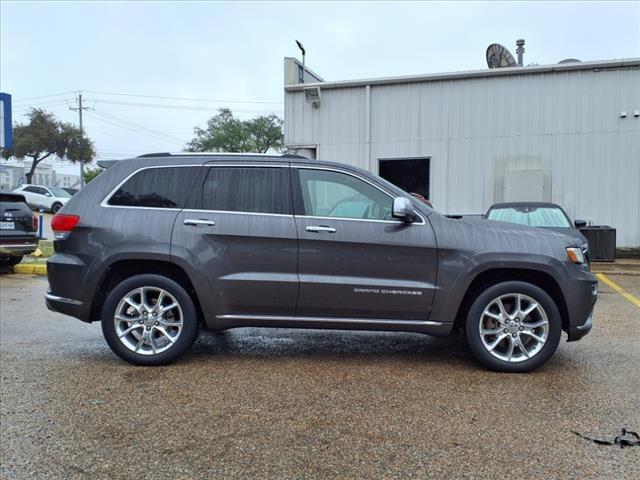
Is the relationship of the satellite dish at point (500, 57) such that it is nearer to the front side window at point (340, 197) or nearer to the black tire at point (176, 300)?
the front side window at point (340, 197)

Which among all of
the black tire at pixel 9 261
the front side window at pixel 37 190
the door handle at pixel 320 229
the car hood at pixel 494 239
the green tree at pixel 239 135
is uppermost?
the green tree at pixel 239 135

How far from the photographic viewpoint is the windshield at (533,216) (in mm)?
9102

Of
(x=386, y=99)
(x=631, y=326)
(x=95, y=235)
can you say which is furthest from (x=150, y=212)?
(x=386, y=99)

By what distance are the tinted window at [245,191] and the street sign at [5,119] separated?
36.6ft

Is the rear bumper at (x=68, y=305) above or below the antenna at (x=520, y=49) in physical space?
below

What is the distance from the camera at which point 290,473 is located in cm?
284

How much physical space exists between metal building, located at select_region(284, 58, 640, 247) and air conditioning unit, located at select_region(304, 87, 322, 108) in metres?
0.03

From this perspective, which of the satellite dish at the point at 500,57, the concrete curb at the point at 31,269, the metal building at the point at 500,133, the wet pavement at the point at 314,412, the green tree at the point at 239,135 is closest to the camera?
the wet pavement at the point at 314,412

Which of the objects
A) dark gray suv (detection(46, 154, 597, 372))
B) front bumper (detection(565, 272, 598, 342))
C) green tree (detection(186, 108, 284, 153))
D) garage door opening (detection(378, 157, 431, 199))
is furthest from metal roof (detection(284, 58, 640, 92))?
green tree (detection(186, 108, 284, 153))

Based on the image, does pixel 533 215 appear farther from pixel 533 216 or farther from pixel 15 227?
pixel 15 227

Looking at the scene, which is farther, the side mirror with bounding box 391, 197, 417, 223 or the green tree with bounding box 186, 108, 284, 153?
the green tree with bounding box 186, 108, 284, 153

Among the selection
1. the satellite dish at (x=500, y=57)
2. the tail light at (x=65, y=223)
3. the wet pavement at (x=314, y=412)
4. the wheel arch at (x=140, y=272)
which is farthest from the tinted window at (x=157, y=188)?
the satellite dish at (x=500, y=57)

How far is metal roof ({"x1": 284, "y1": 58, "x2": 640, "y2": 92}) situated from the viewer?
1225 centimetres

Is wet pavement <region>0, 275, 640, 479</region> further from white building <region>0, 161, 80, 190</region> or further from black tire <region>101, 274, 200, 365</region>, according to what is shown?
white building <region>0, 161, 80, 190</region>
